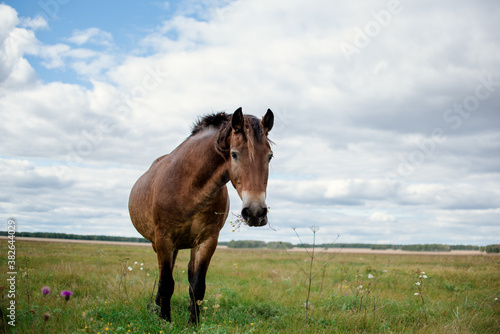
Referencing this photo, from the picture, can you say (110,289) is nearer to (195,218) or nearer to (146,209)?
(146,209)

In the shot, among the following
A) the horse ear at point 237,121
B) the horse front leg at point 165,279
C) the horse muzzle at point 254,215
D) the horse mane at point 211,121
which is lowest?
the horse front leg at point 165,279

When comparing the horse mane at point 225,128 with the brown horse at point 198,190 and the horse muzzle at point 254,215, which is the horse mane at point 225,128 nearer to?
the brown horse at point 198,190

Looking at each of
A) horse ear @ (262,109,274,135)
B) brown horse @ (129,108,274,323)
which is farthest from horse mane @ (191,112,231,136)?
horse ear @ (262,109,274,135)

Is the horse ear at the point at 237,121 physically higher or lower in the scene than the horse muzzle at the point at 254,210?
higher

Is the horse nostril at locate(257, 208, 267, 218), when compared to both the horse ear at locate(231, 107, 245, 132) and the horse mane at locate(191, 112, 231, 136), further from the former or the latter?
the horse mane at locate(191, 112, 231, 136)

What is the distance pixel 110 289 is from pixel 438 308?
7192mm

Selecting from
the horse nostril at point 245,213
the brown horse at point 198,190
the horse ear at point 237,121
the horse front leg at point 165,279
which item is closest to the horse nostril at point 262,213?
the horse nostril at point 245,213

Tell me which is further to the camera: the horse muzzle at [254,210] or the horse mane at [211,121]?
the horse mane at [211,121]

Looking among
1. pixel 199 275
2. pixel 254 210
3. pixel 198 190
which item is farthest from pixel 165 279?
pixel 254 210

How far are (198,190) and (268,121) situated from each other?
160 centimetres

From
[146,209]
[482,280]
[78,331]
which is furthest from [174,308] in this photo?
[482,280]

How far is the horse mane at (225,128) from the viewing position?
4354 mm

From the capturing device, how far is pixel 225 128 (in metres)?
4.96

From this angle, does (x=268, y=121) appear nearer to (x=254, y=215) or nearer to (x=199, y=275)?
(x=254, y=215)
